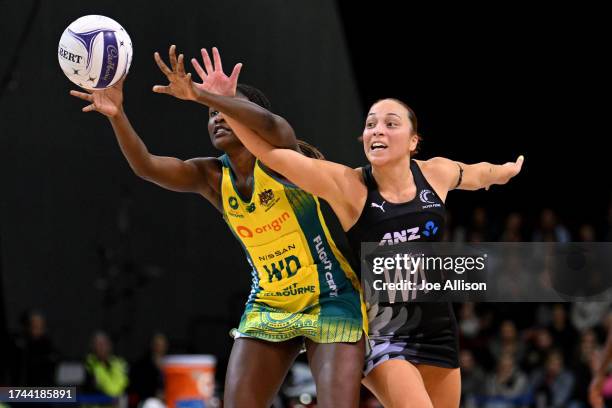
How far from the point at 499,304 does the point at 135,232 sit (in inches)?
169

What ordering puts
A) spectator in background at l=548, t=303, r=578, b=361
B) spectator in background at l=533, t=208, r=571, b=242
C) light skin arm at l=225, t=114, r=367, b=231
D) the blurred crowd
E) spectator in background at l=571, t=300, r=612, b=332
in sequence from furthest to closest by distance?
spectator in background at l=533, t=208, r=571, b=242 → spectator in background at l=571, t=300, r=612, b=332 → spectator in background at l=548, t=303, r=578, b=361 → the blurred crowd → light skin arm at l=225, t=114, r=367, b=231

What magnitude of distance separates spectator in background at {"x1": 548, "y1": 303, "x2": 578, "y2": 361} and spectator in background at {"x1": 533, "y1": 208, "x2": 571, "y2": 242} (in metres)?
0.81

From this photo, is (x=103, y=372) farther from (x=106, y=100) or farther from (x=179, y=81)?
(x=179, y=81)

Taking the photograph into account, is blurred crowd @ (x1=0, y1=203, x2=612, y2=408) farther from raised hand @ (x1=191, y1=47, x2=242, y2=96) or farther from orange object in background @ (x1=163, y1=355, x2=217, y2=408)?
raised hand @ (x1=191, y1=47, x2=242, y2=96)

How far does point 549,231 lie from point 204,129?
175 inches

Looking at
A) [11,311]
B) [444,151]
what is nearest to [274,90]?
[444,151]

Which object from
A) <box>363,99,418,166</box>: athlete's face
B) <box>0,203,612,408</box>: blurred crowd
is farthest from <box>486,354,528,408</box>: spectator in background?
<box>363,99,418,166</box>: athlete's face

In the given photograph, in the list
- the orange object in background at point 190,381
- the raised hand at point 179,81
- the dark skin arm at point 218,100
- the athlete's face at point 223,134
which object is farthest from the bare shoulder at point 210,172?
the orange object in background at point 190,381

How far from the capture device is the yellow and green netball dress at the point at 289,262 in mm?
4305

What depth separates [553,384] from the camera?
946cm

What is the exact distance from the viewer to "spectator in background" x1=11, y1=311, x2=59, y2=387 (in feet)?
29.0

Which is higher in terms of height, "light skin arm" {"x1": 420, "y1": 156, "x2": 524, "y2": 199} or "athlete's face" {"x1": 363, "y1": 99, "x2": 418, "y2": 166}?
"athlete's face" {"x1": 363, "y1": 99, "x2": 418, "y2": 166}

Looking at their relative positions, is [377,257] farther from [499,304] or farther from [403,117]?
[499,304]

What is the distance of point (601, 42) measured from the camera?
11.9 metres
